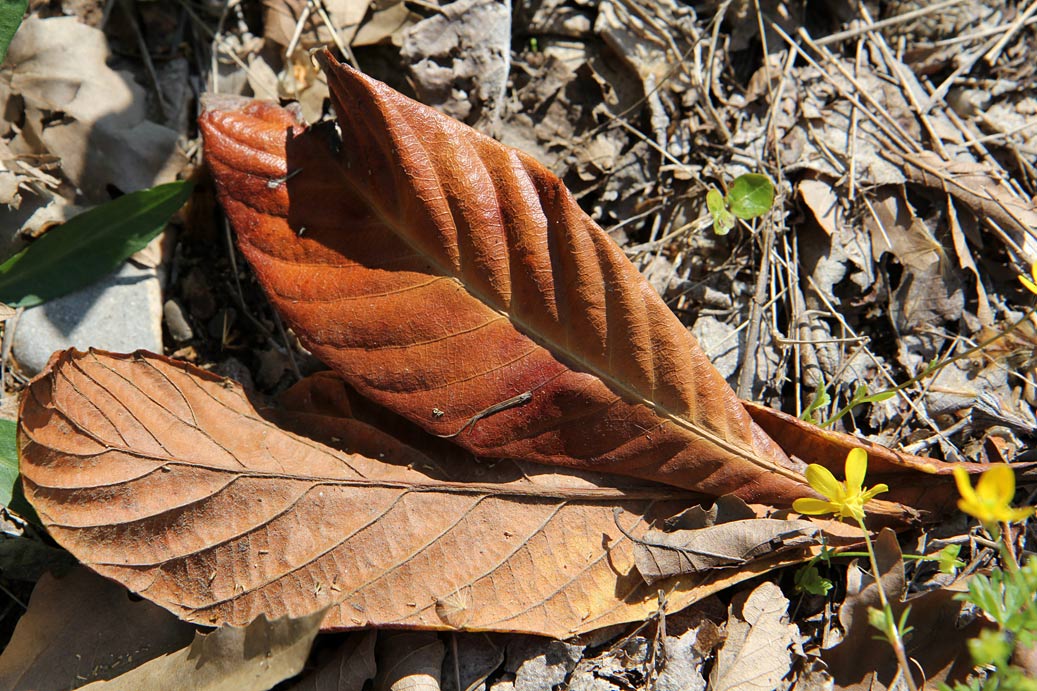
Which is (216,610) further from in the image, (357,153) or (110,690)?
(357,153)

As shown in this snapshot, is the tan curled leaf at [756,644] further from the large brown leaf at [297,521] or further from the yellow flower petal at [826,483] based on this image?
the yellow flower petal at [826,483]

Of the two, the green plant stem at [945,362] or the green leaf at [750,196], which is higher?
the green leaf at [750,196]

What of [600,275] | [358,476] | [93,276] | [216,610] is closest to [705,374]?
[600,275]

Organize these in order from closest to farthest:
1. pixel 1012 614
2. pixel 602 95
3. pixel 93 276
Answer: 1. pixel 1012 614
2. pixel 93 276
3. pixel 602 95

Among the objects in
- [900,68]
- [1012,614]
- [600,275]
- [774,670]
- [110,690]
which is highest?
[900,68]

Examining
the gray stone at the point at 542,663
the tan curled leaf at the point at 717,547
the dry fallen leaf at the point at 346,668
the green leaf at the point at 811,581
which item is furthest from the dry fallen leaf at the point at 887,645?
the dry fallen leaf at the point at 346,668

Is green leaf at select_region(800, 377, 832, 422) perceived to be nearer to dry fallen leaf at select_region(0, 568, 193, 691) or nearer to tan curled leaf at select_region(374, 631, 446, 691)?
tan curled leaf at select_region(374, 631, 446, 691)
